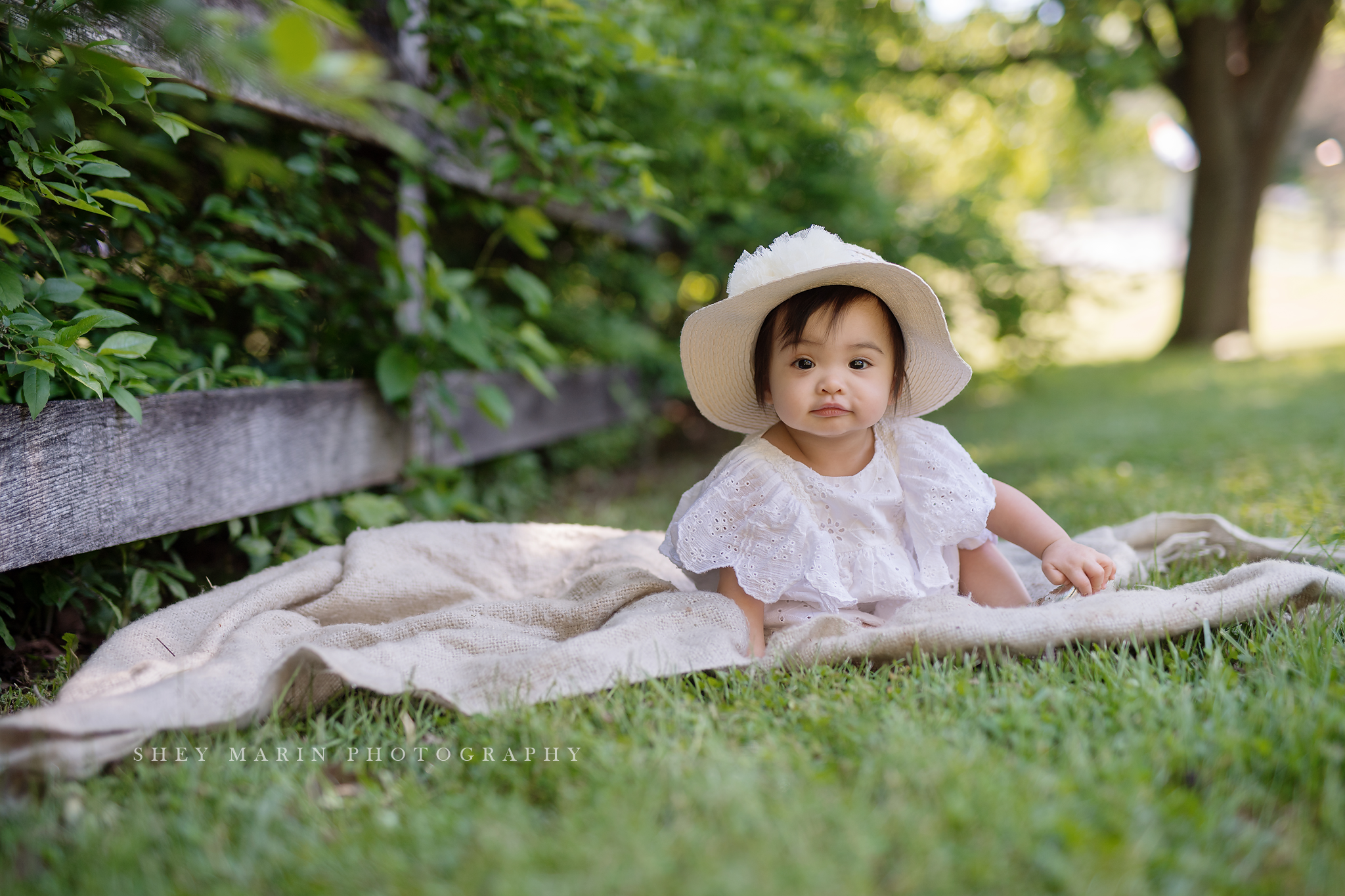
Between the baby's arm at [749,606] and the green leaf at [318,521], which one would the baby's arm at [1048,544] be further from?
the green leaf at [318,521]

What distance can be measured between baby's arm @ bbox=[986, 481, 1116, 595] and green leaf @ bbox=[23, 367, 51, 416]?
2.09 metres

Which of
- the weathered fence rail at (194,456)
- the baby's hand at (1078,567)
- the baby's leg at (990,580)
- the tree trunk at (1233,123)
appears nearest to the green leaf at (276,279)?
the weathered fence rail at (194,456)

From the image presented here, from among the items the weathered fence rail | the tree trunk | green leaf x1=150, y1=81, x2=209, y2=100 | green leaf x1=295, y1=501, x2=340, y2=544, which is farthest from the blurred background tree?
green leaf x1=150, y1=81, x2=209, y2=100

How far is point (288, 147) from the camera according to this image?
2814 mm

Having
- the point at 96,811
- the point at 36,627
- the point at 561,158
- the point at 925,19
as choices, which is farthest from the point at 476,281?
the point at 925,19

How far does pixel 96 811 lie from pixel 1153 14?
11387 millimetres

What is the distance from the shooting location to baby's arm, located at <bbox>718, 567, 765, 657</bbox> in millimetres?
1950

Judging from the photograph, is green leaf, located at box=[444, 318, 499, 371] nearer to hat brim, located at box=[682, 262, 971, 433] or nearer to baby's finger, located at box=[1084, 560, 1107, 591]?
hat brim, located at box=[682, 262, 971, 433]

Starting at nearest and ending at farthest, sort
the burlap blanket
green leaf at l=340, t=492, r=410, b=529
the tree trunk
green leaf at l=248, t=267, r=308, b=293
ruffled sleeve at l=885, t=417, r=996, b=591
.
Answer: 1. the burlap blanket
2. ruffled sleeve at l=885, t=417, r=996, b=591
3. green leaf at l=248, t=267, r=308, b=293
4. green leaf at l=340, t=492, r=410, b=529
5. the tree trunk

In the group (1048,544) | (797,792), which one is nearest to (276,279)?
(797,792)

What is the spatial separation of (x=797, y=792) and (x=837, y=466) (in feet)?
3.58

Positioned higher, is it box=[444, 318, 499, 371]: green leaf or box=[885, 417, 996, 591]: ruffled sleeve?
box=[444, 318, 499, 371]: green leaf

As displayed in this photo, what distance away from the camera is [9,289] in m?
1.77

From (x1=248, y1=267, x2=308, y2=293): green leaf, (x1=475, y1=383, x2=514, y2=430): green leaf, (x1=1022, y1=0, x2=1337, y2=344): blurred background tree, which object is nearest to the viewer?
(x1=248, y1=267, x2=308, y2=293): green leaf
